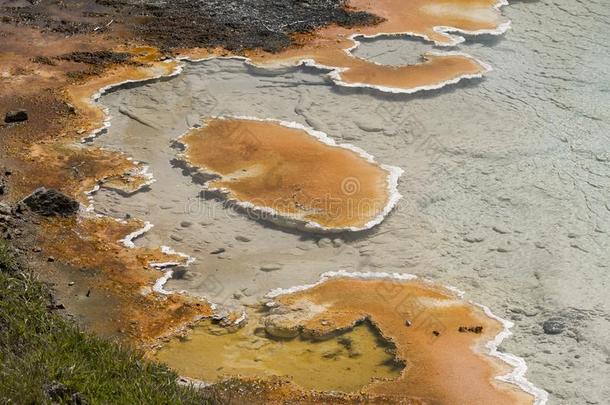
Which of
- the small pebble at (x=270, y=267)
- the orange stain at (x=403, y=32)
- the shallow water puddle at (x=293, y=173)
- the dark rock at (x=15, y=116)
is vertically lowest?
the small pebble at (x=270, y=267)

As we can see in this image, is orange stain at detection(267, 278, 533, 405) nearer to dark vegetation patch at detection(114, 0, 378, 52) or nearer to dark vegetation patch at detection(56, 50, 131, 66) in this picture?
dark vegetation patch at detection(56, 50, 131, 66)

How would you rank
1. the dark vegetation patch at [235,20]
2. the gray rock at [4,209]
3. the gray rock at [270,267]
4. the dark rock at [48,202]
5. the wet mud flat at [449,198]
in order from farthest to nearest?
the dark vegetation patch at [235,20] → the dark rock at [48,202] → the gray rock at [270,267] → the gray rock at [4,209] → the wet mud flat at [449,198]

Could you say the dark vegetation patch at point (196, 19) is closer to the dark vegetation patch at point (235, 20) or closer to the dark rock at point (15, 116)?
the dark vegetation patch at point (235, 20)

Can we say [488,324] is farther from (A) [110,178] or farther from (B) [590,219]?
(A) [110,178]

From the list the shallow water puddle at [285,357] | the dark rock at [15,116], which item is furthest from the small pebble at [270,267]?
the dark rock at [15,116]

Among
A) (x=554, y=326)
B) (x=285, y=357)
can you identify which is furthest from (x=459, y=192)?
(x=285, y=357)
